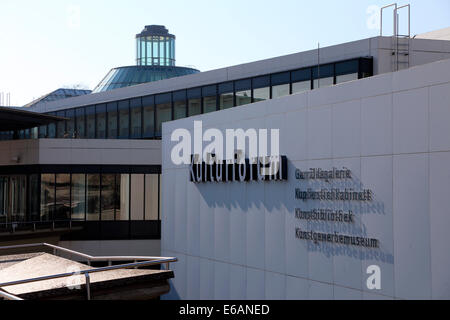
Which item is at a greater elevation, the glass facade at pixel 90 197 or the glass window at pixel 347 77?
the glass window at pixel 347 77

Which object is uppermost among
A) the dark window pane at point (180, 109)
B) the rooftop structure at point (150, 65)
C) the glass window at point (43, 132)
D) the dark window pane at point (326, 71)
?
the rooftop structure at point (150, 65)

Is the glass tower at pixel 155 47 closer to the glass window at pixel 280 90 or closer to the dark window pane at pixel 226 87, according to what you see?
the dark window pane at pixel 226 87

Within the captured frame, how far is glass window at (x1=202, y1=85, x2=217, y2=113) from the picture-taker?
37.9 meters

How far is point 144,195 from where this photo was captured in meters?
34.3

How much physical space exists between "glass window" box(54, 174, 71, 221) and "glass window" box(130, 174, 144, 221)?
3231 mm

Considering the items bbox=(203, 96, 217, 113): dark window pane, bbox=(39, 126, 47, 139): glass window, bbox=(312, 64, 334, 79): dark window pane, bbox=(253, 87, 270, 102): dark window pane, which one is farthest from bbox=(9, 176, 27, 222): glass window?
bbox=(39, 126, 47, 139): glass window

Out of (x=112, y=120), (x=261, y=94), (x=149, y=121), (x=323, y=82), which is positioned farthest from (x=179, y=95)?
(x=323, y=82)

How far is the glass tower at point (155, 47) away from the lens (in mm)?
64125

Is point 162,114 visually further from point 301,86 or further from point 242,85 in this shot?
point 301,86

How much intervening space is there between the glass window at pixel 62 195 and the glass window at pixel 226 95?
931 centimetres

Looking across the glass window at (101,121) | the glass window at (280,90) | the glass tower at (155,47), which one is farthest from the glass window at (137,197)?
the glass tower at (155,47)

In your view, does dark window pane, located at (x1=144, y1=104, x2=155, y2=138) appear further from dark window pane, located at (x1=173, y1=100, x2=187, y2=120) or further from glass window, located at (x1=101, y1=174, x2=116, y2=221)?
glass window, located at (x1=101, y1=174, x2=116, y2=221)

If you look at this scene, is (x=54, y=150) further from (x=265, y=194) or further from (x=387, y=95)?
(x=387, y=95)

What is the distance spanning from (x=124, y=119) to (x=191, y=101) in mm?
7552
